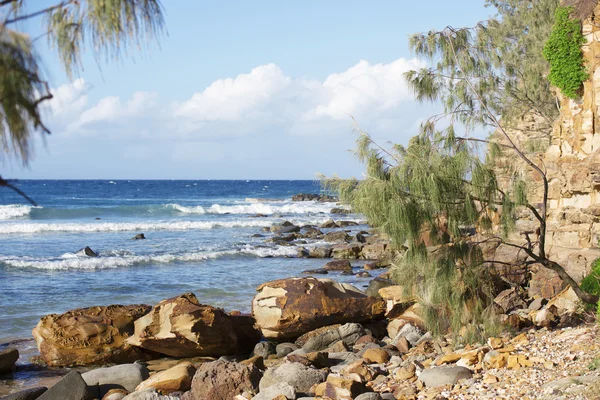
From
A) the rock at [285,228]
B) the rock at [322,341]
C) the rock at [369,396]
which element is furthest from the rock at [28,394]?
the rock at [285,228]

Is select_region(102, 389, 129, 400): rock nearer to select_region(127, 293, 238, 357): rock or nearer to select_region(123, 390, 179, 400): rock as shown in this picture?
select_region(123, 390, 179, 400): rock

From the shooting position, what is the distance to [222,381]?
8.23m

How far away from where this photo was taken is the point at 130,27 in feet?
12.8

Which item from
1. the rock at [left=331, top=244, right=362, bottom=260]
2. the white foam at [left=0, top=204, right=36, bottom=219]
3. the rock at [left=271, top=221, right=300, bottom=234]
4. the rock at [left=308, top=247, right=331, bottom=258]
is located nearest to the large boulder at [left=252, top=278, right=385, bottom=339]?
the rock at [left=331, top=244, right=362, bottom=260]

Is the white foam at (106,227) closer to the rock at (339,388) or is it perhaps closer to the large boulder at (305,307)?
the large boulder at (305,307)

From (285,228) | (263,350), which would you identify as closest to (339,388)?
(263,350)

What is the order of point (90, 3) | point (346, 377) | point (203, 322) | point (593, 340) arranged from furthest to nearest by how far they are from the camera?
point (203, 322)
point (346, 377)
point (593, 340)
point (90, 3)

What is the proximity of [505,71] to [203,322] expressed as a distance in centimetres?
1344

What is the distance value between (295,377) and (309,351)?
2578 millimetres

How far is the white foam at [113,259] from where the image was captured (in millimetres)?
21094

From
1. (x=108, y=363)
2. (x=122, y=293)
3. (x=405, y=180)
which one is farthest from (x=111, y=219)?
(x=405, y=180)

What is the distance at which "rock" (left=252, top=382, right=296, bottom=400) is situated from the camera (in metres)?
7.66

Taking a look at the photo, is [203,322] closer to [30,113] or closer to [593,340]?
[593,340]

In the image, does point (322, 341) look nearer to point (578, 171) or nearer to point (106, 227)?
point (578, 171)
